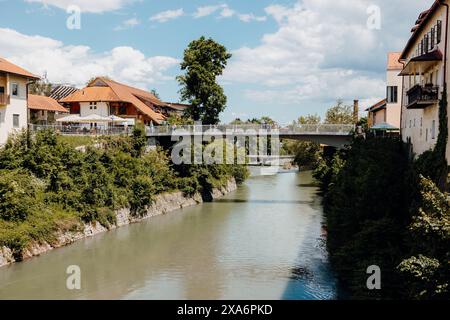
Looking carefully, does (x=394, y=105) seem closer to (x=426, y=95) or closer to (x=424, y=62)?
(x=424, y=62)

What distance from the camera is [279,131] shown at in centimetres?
4750

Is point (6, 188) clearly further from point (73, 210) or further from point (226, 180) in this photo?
point (226, 180)

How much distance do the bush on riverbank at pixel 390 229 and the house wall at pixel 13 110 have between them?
2421cm

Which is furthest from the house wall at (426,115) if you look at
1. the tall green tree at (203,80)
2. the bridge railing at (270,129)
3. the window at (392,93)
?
the tall green tree at (203,80)

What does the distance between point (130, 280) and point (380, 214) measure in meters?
12.1

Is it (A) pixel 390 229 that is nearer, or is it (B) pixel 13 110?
(A) pixel 390 229

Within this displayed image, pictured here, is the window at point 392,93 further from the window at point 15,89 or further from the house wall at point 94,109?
the house wall at point 94,109

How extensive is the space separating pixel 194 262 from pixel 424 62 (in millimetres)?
15410

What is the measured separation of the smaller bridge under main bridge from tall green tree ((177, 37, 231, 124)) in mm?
6839

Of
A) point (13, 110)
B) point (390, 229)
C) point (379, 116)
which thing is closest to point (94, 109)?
point (13, 110)

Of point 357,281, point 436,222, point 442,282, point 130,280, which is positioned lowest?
point 130,280

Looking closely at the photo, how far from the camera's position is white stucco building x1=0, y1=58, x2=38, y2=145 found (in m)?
36.1
